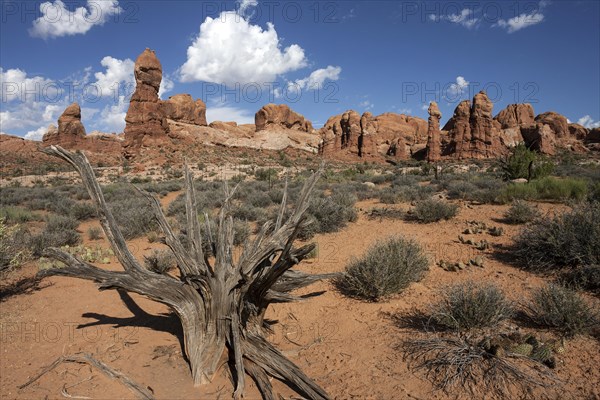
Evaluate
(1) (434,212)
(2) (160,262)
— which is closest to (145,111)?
(2) (160,262)

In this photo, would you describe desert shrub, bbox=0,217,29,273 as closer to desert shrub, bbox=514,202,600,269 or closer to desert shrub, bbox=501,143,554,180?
desert shrub, bbox=514,202,600,269

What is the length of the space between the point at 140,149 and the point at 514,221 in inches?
1675

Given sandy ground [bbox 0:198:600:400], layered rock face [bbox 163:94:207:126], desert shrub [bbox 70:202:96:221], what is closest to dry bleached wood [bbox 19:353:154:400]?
sandy ground [bbox 0:198:600:400]

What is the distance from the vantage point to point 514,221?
755 cm

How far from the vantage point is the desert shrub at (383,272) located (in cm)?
462

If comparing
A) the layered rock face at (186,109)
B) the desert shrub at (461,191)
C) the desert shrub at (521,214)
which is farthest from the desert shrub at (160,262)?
the layered rock face at (186,109)

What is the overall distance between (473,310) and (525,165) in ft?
46.3

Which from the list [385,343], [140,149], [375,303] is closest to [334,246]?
[375,303]

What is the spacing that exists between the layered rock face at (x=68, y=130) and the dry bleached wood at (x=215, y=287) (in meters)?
66.2

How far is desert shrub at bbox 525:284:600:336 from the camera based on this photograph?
3.16 meters

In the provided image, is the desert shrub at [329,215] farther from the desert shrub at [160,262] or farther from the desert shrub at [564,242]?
the desert shrub at [564,242]

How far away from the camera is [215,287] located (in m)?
3.19

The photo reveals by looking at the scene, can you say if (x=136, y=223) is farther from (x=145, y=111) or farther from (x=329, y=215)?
(x=145, y=111)

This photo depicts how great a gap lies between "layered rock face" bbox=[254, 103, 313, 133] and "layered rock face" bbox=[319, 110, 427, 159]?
298 inches
